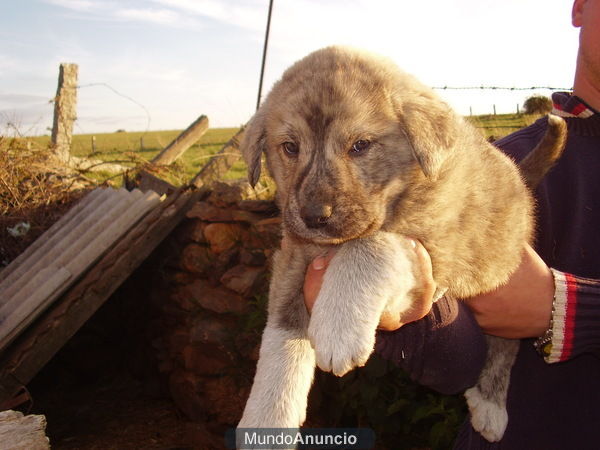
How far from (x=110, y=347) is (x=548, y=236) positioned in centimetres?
573

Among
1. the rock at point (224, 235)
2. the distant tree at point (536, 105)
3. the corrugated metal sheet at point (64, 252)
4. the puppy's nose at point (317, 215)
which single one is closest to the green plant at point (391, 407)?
the rock at point (224, 235)

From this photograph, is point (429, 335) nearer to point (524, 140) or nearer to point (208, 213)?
point (524, 140)

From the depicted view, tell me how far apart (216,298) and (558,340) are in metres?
3.83

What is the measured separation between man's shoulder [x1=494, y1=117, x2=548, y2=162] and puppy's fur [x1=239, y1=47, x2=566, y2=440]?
0.25m

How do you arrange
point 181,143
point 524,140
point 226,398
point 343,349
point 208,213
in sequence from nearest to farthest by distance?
1. point 343,349
2. point 524,140
3. point 226,398
4. point 208,213
5. point 181,143

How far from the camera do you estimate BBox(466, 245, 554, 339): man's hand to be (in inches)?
81.5

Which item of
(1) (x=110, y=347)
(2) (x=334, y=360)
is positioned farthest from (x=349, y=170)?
(1) (x=110, y=347)

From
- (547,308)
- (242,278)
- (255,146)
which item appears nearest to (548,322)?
(547,308)

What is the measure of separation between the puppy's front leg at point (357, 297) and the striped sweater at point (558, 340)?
219mm

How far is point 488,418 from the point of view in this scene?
238 centimetres

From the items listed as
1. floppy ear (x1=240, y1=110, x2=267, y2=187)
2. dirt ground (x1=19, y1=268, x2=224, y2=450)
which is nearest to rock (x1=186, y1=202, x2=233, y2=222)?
dirt ground (x1=19, y1=268, x2=224, y2=450)

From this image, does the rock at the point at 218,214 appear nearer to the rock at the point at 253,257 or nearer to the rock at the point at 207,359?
the rock at the point at 253,257

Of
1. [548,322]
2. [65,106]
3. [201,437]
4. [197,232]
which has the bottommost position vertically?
[201,437]

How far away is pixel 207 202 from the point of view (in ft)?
18.9
